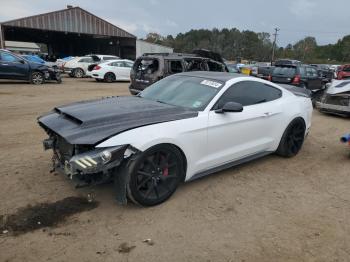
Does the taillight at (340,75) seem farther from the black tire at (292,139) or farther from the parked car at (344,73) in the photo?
the black tire at (292,139)

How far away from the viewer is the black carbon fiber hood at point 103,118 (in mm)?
3461

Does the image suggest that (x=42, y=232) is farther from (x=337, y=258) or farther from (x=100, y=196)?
(x=337, y=258)

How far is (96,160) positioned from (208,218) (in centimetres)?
141

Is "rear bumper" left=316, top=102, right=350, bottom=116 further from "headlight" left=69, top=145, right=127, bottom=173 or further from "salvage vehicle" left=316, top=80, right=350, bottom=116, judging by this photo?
"headlight" left=69, top=145, right=127, bottom=173

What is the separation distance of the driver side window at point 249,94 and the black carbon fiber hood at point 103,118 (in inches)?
27.9

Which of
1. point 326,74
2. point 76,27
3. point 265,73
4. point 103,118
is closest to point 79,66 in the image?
point 76,27

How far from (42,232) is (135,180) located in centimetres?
107

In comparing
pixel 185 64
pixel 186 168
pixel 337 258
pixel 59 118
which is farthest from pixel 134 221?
pixel 185 64

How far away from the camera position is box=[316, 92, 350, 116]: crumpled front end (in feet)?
32.4

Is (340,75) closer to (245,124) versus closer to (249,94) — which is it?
(249,94)

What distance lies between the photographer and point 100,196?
4.09 meters

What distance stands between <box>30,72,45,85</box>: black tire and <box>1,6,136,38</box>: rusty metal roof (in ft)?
50.5

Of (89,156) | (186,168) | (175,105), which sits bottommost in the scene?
(186,168)

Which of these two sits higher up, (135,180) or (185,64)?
(185,64)
